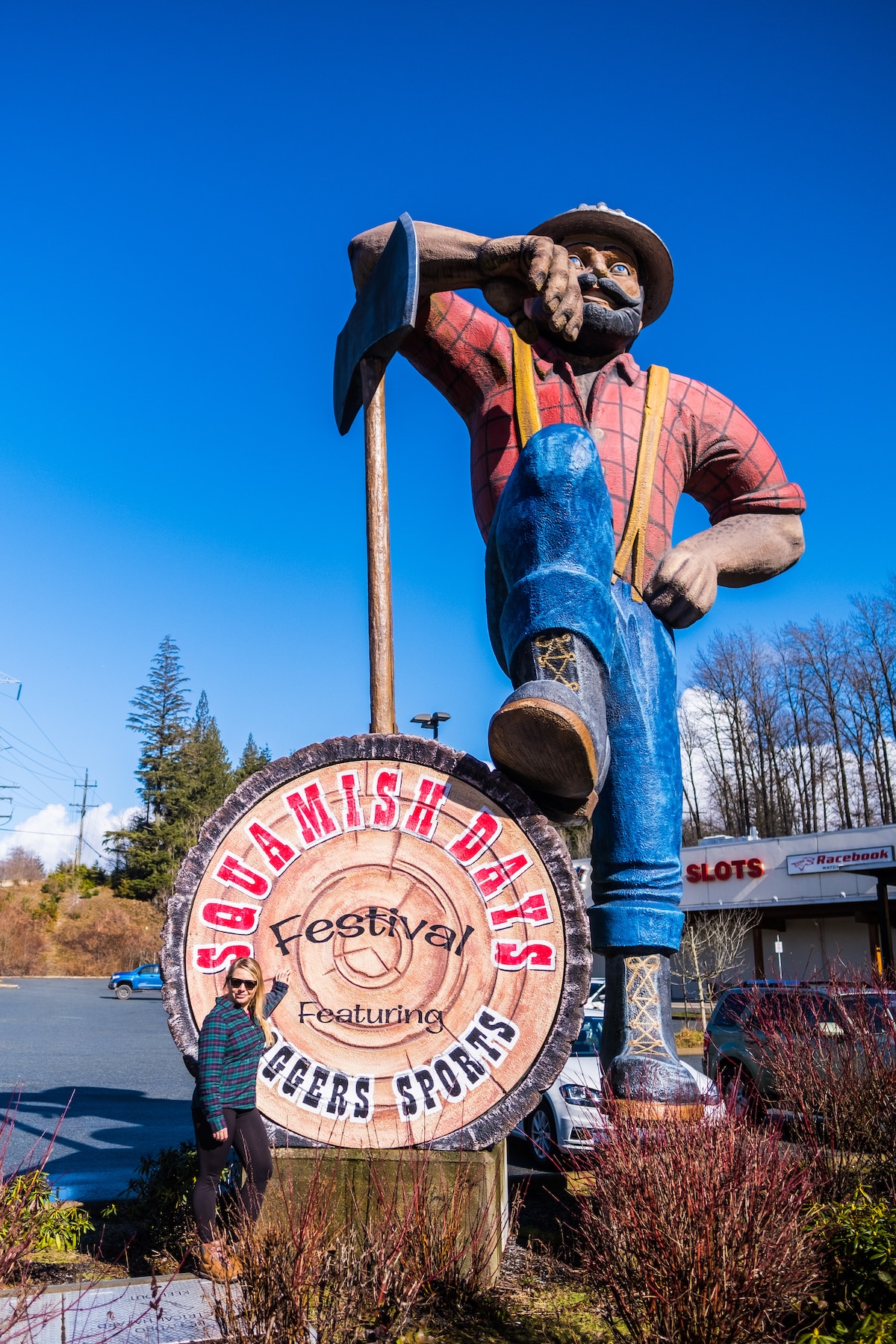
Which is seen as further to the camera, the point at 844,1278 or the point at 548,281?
the point at 548,281

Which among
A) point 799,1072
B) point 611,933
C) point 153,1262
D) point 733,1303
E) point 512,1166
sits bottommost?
point 512,1166

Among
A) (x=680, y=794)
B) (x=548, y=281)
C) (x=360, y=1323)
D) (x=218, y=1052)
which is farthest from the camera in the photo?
(x=680, y=794)

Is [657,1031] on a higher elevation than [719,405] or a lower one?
lower

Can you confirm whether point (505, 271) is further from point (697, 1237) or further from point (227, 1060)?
point (697, 1237)

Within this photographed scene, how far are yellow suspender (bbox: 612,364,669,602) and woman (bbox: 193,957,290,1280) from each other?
Answer: 2063mm

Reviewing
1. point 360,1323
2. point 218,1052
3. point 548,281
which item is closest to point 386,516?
point 548,281

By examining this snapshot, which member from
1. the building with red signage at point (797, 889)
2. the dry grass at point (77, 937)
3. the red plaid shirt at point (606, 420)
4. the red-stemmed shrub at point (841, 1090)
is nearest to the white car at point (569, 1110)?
the red-stemmed shrub at point (841, 1090)

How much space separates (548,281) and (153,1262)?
3.65m

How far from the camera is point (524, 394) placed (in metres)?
4.39

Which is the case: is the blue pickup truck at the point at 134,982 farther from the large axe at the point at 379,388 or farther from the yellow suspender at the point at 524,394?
the yellow suspender at the point at 524,394

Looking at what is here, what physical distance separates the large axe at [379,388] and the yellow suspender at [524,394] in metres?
0.53

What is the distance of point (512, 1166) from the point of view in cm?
702

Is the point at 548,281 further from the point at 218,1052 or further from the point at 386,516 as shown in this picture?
the point at 218,1052

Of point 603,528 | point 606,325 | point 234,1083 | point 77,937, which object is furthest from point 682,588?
point 77,937
